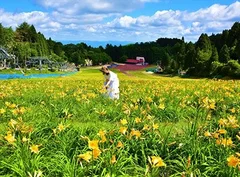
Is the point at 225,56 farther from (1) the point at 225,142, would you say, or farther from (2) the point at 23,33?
(2) the point at 23,33

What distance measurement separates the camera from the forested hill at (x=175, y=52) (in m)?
50.9

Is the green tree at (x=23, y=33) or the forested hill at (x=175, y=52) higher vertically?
the green tree at (x=23, y=33)

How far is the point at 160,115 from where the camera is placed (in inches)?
317

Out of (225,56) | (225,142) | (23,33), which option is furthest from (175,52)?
(225,142)

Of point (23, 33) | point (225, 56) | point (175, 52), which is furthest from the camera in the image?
point (175, 52)

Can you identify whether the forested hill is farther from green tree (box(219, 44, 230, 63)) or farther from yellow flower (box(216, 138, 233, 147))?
yellow flower (box(216, 138, 233, 147))

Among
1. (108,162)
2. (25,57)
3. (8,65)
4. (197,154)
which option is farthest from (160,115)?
(25,57)

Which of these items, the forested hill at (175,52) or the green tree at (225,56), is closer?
the green tree at (225,56)

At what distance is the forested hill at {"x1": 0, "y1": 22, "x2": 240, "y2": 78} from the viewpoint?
50875mm

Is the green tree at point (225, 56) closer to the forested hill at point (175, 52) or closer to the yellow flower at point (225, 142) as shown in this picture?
the forested hill at point (175, 52)

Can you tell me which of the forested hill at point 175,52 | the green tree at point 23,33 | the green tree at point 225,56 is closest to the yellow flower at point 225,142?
the forested hill at point 175,52

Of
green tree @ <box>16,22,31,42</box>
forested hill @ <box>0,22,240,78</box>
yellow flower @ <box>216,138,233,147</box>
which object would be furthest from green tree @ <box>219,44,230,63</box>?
green tree @ <box>16,22,31,42</box>

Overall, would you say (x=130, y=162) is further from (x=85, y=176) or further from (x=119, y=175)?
(x=85, y=176)

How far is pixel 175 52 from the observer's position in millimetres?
109125
